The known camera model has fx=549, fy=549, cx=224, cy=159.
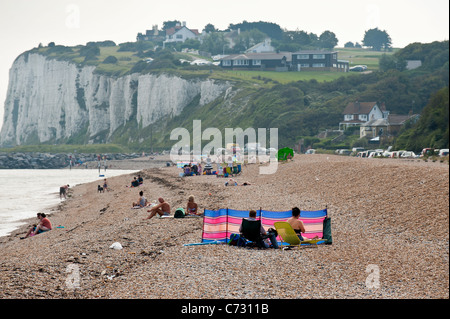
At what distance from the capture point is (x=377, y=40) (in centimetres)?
17138

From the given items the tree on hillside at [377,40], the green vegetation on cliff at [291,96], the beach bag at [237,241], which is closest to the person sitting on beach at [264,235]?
the beach bag at [237,241]

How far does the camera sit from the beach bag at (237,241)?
41.2ft

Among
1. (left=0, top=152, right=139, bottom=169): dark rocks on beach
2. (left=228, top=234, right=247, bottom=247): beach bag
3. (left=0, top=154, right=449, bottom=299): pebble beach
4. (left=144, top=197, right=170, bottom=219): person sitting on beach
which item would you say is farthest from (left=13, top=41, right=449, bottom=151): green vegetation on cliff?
(left=228, top=234, right=247, bottom=247): beach bag

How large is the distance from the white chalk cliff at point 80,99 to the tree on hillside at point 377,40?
287 ft

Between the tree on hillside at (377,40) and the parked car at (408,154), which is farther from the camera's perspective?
the tree on hillside at (377,40)

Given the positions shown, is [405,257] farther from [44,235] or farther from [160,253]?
[44,235]

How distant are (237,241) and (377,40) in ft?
558

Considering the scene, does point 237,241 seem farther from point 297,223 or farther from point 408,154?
point 408,154

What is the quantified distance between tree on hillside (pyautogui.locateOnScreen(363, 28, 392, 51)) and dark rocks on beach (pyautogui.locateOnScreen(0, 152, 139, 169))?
Answer: 352 feet

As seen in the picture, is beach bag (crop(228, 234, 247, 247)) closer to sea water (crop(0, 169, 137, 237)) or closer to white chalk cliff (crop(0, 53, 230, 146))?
sea water (crop(0, 169, 137, 237))

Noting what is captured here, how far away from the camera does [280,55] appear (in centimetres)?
11456

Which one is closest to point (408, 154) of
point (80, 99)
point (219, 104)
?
point (219, 104)

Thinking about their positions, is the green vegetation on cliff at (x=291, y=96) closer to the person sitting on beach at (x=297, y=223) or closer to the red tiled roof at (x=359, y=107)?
the red tiled roof at (x=359, y=107)
